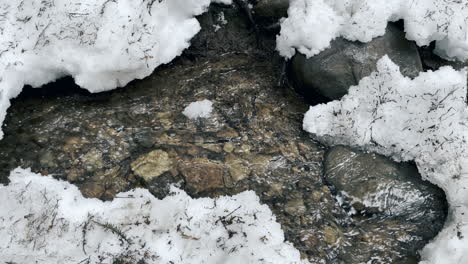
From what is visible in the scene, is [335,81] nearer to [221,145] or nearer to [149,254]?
[221,145]

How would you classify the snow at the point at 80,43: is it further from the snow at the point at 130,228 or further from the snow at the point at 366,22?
the snow at the point at 366,22

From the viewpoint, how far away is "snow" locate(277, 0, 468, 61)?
464cm

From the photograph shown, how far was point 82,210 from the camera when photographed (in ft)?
12.4

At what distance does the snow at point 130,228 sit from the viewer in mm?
3533

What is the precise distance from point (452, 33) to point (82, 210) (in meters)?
4.47

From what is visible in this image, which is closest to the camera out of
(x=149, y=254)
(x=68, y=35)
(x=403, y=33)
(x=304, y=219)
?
(x=149, y=254)

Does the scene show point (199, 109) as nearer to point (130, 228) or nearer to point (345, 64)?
point (130, 228)

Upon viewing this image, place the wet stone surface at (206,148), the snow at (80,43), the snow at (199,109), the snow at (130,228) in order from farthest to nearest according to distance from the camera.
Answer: the snow at (199,109) < the snow at (80,43) < the wet stone surface at (206,148) < the snow at (130,228)

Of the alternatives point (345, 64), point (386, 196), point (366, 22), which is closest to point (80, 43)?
point (345, 64)

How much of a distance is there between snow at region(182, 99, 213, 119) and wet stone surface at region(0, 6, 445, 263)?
0.07 meters

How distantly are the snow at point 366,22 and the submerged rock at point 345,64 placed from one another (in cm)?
9

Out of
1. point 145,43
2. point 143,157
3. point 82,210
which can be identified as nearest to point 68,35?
point 145,43

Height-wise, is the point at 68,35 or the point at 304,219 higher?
the point at 68,35

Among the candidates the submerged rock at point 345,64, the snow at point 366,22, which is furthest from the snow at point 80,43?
the submerged rock at point 345,64
